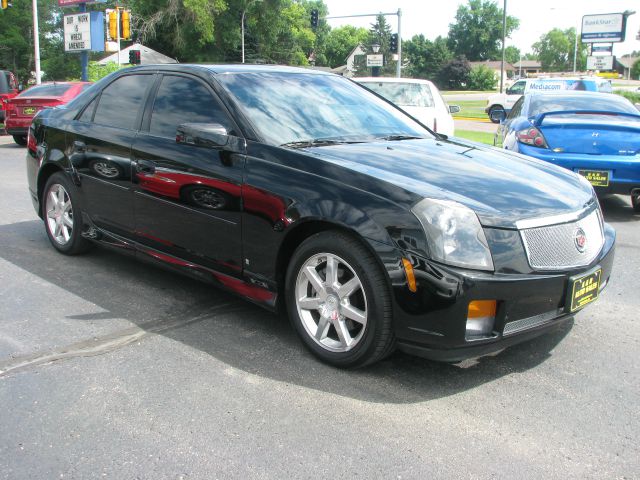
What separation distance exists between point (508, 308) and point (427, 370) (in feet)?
2.15

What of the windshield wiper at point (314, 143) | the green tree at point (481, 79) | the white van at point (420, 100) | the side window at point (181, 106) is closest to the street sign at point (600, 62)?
the green tree at point (481, 79)

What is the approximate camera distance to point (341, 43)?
133750mm

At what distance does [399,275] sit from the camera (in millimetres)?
3156

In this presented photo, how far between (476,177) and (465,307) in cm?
91

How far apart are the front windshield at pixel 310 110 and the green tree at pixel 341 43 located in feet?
429

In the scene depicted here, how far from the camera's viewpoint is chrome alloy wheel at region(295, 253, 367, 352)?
11.2 feet

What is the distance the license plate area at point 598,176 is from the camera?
24.1ft

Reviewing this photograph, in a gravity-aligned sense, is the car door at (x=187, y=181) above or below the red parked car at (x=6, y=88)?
below

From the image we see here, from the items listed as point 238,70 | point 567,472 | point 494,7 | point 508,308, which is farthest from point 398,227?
point 494,7

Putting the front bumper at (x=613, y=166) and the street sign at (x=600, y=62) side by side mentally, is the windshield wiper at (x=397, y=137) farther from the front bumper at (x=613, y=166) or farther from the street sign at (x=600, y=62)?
the street sign at (x=600, y=62)

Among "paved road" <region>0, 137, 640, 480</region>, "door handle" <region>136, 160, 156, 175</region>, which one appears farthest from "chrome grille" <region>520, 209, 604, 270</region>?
→ "door handle" <region>136, 160, 156, 175</region>

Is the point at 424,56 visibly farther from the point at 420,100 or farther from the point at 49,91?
the point at 420,100

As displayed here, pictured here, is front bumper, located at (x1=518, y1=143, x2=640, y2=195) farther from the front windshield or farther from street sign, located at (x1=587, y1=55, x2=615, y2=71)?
street sign, located at (x1=587, y1=55, x2=615, y2=71)

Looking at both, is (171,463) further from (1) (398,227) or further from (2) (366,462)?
(1) (398,227)
